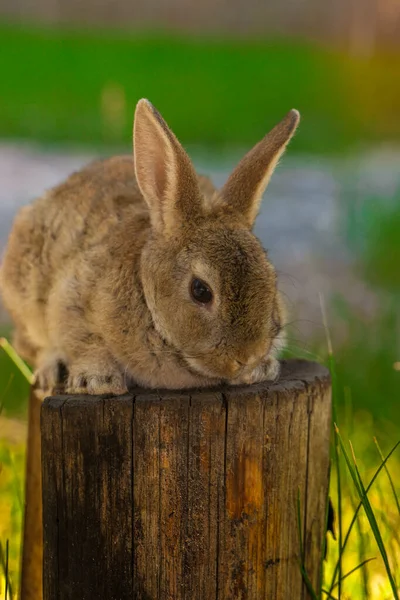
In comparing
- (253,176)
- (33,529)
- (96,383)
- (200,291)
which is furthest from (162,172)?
(33,529)

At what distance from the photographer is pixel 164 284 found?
301cm

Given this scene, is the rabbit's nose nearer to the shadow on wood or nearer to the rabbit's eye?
the rabbit's eye

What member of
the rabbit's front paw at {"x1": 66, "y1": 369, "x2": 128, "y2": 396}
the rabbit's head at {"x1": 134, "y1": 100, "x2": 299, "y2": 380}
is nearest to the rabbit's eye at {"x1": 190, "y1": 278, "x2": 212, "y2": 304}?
the rabbit's head at {"x1": 134, "y1": 100, "x2": 299, "y2": 380}

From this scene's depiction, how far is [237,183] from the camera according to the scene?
319 cm

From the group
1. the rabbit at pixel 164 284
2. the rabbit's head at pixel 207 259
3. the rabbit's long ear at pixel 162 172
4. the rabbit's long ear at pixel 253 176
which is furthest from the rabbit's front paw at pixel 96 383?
the rabbit's long ear at pixel 253 176

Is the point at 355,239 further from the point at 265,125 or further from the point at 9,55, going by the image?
the point at 9,55

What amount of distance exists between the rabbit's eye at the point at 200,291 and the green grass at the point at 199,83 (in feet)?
18.9

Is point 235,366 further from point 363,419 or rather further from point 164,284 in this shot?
point 363,419

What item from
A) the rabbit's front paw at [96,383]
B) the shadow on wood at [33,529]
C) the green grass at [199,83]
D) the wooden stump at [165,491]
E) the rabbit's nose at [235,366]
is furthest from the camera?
the green grass at [199,83]

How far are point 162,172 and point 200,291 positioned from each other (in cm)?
56

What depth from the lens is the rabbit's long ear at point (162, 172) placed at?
9.85ft

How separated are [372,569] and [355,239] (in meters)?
3.90

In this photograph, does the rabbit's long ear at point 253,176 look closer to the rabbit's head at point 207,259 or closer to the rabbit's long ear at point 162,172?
the rabbit's head at point 207,259

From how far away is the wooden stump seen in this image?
2.65 m
